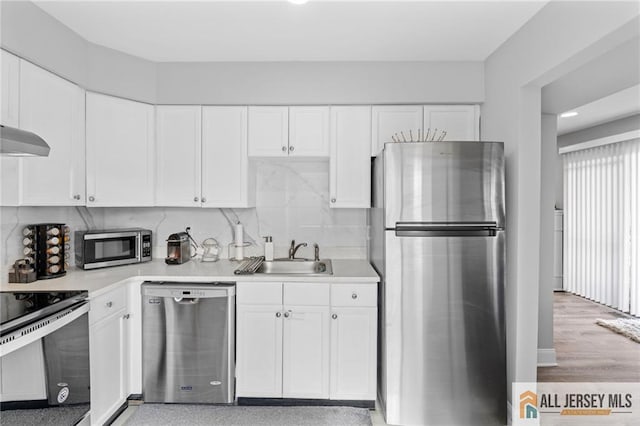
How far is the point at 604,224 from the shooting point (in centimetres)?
505

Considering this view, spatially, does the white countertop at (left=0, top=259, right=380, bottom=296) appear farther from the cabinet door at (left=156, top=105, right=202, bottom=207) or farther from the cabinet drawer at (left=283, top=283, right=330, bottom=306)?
the cabinet door at (left=156, top=105, right=202, bottom=207)

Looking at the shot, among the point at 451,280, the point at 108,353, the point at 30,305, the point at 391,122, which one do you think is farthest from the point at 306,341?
the point at 391,122

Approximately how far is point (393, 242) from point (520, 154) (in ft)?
3.22

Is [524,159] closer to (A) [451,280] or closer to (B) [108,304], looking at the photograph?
(A) [451,280]

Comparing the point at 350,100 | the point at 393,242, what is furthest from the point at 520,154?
the point at 350,100

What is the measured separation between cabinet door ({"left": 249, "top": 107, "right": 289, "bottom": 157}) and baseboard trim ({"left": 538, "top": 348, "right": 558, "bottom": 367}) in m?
2.91

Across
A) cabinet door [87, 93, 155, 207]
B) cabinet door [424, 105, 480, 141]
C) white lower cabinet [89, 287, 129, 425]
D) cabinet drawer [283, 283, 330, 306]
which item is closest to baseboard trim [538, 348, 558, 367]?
cabinet door [424, 105, 480, 141]

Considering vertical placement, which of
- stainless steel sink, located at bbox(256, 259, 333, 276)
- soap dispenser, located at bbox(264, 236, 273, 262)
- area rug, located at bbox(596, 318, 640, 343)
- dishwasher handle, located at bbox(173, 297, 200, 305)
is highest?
soap dispenser, located at bbox(264, 236, 273, 262)

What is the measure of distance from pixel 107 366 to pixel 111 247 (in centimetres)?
87

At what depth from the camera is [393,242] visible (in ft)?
7.47

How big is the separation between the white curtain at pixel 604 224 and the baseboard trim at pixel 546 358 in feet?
7.48

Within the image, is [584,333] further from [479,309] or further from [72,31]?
[72,31]

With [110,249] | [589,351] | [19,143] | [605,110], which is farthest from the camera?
[605,110]

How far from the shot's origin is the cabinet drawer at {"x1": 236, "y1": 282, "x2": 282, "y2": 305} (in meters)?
2.50
